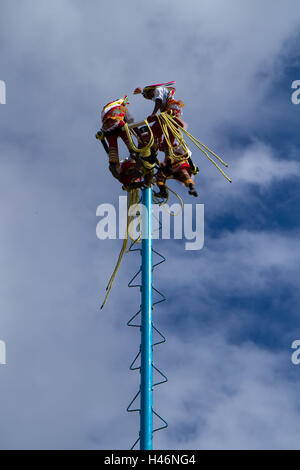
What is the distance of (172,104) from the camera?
20.0 meters

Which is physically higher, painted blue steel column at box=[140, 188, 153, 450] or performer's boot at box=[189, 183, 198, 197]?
performer's boot at box=[189, 183, 198, 197]

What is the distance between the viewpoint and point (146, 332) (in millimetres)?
17781

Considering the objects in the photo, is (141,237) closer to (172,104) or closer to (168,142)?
(168,142)

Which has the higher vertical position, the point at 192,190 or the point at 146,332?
the point at 192,190

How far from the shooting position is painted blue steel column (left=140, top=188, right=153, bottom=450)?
16750mm

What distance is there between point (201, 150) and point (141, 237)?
3437mm

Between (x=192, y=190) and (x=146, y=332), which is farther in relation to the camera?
(x=192, y=190)

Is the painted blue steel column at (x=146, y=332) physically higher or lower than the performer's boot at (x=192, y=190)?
lower

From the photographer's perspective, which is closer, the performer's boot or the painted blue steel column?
the painted blue steel column

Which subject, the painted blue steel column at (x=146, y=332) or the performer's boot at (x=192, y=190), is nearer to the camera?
the painted blue steel column at (x=146, y=332)

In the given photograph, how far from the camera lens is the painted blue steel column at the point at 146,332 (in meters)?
16.8
